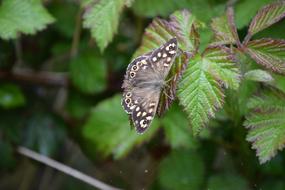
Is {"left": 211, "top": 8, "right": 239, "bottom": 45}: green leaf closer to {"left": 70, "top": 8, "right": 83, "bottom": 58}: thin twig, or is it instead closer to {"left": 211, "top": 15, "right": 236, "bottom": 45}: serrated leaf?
{"left": 211, "top": 15, "right": 236, "bottom": 45}: serrated leaf

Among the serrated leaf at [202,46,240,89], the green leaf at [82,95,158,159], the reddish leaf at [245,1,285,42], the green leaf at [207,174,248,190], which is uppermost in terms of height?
the reddish leaf at [245,1,285,42]

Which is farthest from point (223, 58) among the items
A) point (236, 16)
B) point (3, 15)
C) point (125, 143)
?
point (3, 15)

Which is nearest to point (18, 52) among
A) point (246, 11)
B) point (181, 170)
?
point (181, 170)

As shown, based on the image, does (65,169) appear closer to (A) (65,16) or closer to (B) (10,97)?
(B) (10,97)

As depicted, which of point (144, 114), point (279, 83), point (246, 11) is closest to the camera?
point (144, 114)

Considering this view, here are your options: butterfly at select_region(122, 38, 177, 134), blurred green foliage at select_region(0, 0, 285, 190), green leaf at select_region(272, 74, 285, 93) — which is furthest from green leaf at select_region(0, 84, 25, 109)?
green leaf at select_region(272, 74, 285, 93)

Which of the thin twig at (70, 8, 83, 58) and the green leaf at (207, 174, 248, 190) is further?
the thin twig at (70, 8, 83, 58)

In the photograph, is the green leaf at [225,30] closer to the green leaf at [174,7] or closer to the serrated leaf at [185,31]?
the serrated leaf at [185,31]
